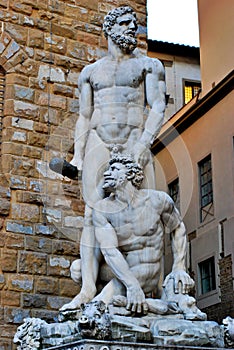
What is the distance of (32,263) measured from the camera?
29.9 feet

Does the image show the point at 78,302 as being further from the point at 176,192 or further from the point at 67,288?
the point at 176,192

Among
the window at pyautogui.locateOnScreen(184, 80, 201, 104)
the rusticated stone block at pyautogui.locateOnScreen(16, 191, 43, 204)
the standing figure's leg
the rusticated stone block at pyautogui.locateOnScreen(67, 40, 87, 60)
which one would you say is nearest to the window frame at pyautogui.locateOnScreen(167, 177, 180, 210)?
the window at pyautogui.locateOnScreen(184, 80, 201, 104)

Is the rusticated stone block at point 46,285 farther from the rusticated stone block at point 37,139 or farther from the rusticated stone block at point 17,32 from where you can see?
the rusticated stone block at point 17,32

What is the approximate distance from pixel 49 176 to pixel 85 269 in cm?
320

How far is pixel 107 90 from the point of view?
6980mm

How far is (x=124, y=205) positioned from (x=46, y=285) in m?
3.03

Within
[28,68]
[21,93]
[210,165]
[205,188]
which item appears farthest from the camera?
[205,188]

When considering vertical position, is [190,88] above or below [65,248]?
above

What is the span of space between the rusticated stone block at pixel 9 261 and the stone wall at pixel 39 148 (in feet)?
0.04

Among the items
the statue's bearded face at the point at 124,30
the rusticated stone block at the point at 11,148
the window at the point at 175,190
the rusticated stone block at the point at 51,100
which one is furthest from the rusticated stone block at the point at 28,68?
the window at the point at 175,190

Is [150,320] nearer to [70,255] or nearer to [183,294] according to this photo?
[183,294]

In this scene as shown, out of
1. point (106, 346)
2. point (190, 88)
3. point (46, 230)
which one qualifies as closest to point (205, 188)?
point (190, 88)

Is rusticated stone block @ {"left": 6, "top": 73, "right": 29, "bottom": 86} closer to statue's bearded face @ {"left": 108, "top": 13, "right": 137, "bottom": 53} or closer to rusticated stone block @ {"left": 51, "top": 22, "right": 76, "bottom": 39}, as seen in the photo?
rusticated stone block @ {"left": 51, "top": 22, "right": 76, "bottom": 39}

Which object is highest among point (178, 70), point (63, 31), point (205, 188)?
point (178, 70)
